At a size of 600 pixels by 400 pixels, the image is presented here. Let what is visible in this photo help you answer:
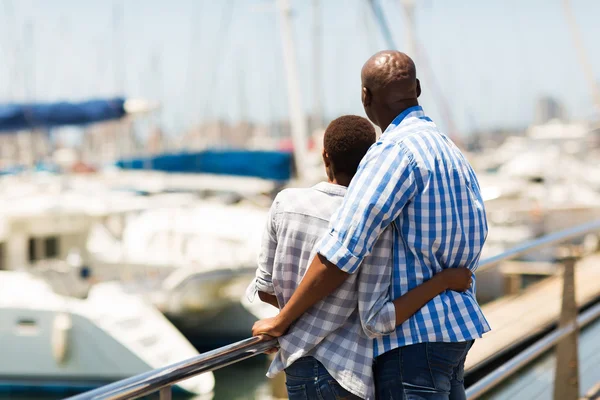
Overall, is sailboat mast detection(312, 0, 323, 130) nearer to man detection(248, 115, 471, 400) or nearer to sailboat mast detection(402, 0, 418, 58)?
sailboat mast detection(402, 0, 418, 58)

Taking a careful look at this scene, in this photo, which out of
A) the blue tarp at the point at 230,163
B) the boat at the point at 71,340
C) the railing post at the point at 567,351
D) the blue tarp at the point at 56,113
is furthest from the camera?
the blue tarp at the point at 230,163

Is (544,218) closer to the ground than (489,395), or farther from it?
closer to the ground

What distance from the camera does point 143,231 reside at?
1742cm

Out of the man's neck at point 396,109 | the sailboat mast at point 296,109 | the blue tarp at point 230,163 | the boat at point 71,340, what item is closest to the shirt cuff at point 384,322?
the man's neck at point 396,109

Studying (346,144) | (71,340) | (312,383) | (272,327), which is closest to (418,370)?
(312,383)

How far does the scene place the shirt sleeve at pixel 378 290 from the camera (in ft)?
6.42

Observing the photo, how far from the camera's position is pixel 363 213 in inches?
75.1

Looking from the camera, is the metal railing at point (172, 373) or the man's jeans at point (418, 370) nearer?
the metal railing at point (172, 373)

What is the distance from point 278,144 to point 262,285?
3857 centimetres

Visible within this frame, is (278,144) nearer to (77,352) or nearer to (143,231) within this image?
(143,231)

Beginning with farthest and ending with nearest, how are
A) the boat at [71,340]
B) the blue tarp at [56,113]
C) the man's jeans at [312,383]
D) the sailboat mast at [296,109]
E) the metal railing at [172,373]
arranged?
the sailboat mast at [296,109]
the blue tarp at [56,113]
the boat at [71,340]
the man's jeans at [312,383]
the metal railing at [172,373]

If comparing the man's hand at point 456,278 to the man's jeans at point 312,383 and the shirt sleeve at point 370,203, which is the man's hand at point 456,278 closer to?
the shirt sleeve at point 370,203

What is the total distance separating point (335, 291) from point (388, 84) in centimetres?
57

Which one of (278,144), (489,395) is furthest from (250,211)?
(278,144)
